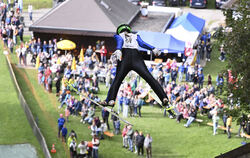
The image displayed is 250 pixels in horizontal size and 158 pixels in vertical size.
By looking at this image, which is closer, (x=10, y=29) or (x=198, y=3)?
(x=10, y=29)

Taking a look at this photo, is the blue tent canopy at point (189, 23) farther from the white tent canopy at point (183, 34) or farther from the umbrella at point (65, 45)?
the umbrella at point (65, 45)

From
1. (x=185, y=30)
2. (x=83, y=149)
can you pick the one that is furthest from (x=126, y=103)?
(x=185, y=30)

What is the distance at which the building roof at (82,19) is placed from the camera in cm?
4076

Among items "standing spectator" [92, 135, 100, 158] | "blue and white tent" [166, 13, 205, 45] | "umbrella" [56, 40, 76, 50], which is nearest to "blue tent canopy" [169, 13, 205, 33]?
"blue and white tent" [166, 13, 205, 45]

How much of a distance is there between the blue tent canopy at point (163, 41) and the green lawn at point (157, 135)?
5522 millimetres

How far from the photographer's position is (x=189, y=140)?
2731 cm

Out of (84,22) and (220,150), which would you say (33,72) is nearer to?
(84,22)

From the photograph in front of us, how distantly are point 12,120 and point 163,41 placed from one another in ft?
39.9

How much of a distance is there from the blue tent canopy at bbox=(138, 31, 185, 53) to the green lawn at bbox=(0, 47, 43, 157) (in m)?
9.37

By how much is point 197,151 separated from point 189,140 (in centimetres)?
132

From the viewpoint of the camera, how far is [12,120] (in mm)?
30625

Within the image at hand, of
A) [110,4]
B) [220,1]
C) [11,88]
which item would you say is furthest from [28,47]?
[220,1]

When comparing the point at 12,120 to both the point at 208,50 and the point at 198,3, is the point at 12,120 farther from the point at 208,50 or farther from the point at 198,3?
the point at 198,3

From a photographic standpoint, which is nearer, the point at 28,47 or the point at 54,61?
Answer: the point at 54,61
